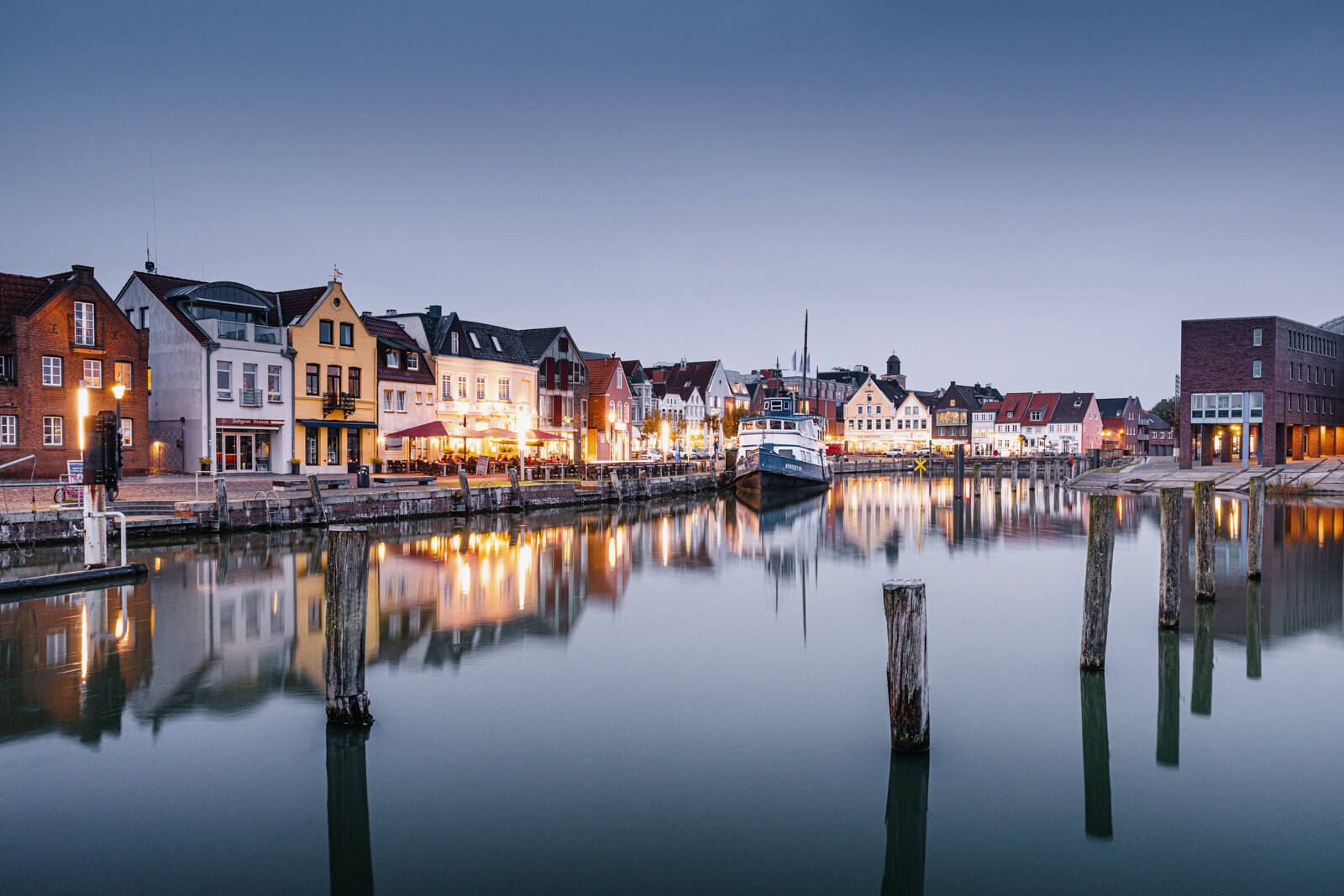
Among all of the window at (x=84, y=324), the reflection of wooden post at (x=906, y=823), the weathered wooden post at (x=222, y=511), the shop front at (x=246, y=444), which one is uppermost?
the window at (x=84, y=324)

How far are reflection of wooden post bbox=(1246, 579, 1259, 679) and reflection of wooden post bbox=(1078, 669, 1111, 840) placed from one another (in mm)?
2674

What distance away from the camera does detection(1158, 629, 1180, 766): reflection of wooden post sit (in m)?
10.6

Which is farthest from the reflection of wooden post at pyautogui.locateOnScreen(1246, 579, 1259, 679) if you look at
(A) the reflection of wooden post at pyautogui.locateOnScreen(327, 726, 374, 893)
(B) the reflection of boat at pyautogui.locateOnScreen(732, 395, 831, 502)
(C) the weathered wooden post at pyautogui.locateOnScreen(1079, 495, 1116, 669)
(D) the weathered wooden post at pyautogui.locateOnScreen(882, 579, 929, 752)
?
(B) the reflection of boat at pyautogui.locateOnScreen(732, 395, 831, 502)

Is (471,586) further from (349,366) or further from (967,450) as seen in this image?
(967,450)

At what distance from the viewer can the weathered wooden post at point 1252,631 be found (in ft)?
46.1

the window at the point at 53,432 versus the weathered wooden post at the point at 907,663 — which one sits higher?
the window at the point at 53,432

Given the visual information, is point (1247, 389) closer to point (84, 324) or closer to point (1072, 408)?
point (84, 324)

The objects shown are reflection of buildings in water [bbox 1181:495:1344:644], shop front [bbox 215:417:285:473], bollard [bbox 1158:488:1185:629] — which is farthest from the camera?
shop front [bbox 215:417:285:473]

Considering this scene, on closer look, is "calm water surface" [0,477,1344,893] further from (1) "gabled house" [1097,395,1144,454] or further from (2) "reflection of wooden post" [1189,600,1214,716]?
(1) "gabled house" [1097,395,1144,454]

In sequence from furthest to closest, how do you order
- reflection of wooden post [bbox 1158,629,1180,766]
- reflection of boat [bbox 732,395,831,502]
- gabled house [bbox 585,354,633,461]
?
1. gabled house [bbox 585,354,633,461]
2. reflection of boat [bbox 732,395,831,502]
3. reflection of wooden post [bbox 1158,629,1180,766]

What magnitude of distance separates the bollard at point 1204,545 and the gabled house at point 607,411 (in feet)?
172

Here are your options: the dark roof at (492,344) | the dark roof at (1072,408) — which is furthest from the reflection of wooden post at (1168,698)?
the dark roof at (1072,408)

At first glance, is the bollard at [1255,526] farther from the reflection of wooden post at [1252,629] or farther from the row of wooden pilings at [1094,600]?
the reflection of wooden post at [1252,629]

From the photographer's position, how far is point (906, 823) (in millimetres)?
8625
